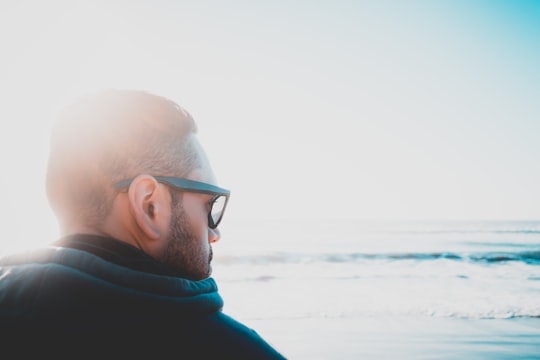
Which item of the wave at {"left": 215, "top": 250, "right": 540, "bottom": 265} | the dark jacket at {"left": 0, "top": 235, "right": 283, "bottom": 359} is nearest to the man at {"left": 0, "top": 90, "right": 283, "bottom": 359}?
the dark jacket at {"left": 0, "top": 235, "right": 283, "bottom": 359}

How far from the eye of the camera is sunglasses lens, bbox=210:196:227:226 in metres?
1.31

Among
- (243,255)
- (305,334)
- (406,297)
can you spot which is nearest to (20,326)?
(305,334)

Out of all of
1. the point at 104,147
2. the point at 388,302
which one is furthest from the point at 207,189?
the point at 388,302

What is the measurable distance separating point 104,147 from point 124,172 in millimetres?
83

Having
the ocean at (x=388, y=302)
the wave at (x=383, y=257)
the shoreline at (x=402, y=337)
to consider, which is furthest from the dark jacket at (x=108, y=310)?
the wave at (x=383, y=257)

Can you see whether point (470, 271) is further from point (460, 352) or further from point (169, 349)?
point (169, 349)

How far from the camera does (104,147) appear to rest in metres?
1.01

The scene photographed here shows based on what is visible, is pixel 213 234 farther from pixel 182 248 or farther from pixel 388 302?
pixel 388 302

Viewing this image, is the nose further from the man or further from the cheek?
the cheek

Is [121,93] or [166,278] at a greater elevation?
[121,93]

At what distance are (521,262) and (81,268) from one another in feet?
65.9

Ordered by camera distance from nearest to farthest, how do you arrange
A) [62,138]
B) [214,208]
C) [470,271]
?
[62,138]
[214,208]
[470,271]

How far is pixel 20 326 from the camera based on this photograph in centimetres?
73

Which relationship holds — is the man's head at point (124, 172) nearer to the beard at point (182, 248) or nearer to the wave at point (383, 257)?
the beard at point (182, 248)
